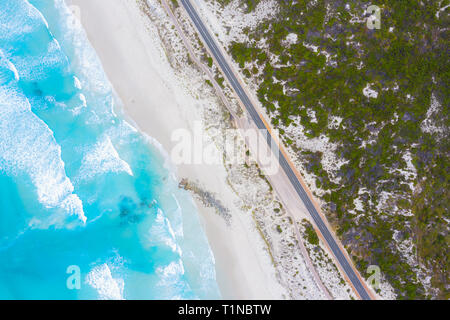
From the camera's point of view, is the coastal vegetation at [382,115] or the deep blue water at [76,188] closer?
the coastal vegetation at [382,115]

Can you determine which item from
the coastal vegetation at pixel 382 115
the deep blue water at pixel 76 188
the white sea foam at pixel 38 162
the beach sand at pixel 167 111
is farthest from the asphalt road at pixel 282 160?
the white sea foam at pixel 38 162

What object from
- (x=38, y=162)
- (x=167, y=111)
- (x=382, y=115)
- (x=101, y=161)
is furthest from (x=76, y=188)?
(x=382, y=115)

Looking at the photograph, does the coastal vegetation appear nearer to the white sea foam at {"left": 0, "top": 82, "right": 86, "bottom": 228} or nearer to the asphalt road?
the asphalt road

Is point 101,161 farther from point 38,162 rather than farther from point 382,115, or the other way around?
point 382,115

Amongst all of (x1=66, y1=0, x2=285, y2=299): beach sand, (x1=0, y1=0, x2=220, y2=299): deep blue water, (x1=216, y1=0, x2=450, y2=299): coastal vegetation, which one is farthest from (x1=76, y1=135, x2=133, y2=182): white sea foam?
(x1=216, y1=0, x2=450, y2=299): coastal vegetation

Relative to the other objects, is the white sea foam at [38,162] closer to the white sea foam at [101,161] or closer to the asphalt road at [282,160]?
the white sea foam at [101,161]
